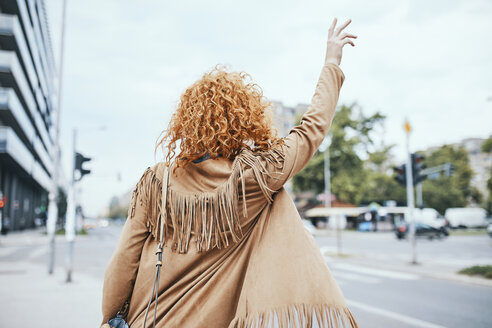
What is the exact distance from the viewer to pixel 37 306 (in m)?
6.22

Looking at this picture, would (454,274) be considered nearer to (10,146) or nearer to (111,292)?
(111,292)

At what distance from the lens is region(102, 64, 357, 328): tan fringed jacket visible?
4.45 ft

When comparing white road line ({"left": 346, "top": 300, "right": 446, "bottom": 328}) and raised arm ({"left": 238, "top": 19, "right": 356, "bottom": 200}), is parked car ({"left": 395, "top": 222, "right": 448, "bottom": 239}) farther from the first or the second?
raised arm ({"left": 238, "top": 19, "right": 356, "bottom": 200})

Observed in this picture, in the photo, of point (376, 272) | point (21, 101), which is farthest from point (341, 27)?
point (21, 101)

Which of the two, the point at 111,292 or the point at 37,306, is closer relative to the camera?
the point at 111,292

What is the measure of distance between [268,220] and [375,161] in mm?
57424

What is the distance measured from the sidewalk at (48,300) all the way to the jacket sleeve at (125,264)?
4.15 m

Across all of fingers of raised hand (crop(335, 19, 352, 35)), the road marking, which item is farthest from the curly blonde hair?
the road marking

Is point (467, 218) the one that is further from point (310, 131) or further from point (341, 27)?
point (310, 131)

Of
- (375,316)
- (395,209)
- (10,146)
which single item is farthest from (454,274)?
(395,209)

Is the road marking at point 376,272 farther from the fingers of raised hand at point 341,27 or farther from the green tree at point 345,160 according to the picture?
the green tree at point 345,160

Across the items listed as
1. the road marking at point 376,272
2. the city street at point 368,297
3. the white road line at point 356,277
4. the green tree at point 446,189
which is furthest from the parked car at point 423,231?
the green tree at point 446,189

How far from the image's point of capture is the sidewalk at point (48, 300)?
17.5ft

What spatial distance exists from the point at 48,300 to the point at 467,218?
1978 inches
